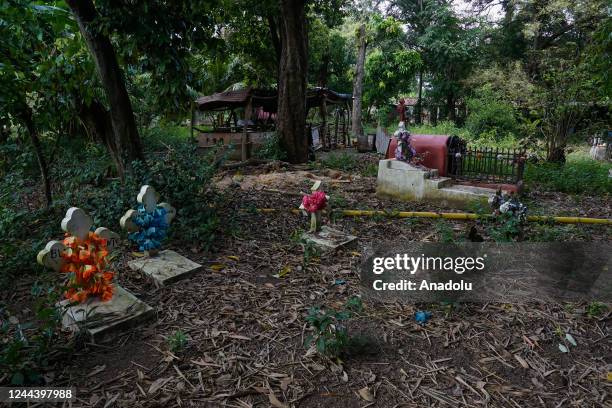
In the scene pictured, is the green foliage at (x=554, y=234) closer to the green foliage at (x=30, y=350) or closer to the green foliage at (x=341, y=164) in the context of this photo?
the green foliage at (x=30, y=350)

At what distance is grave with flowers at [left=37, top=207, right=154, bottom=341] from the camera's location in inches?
115

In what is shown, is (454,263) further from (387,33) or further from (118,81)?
(387,33)

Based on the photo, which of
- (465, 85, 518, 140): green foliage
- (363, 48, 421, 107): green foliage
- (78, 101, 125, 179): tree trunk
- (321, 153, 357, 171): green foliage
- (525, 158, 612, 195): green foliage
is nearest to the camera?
(78, 101, 125, 179): tree trunk

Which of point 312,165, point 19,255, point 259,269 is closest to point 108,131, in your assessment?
point 19,255

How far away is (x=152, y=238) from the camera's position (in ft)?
13.6

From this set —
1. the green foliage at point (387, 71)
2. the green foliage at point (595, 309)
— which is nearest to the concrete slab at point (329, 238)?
the green foliage at point (595, 309)

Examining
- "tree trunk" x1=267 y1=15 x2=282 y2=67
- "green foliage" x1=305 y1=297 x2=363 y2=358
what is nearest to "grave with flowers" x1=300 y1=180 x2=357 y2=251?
"green foliage" x1=305 y1=297 x2=363 y2=358

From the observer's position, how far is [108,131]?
19.6 ft

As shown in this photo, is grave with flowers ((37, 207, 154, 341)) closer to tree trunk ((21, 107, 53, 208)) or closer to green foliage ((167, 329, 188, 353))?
green foliage ((167, 329, 188, 353))

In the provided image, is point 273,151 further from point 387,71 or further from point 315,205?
point 387,71

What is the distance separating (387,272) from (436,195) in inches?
144

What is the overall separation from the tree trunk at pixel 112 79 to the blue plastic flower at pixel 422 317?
14.3 ft

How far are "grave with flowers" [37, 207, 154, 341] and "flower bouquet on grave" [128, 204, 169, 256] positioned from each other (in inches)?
30.7

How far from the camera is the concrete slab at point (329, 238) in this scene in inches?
184
